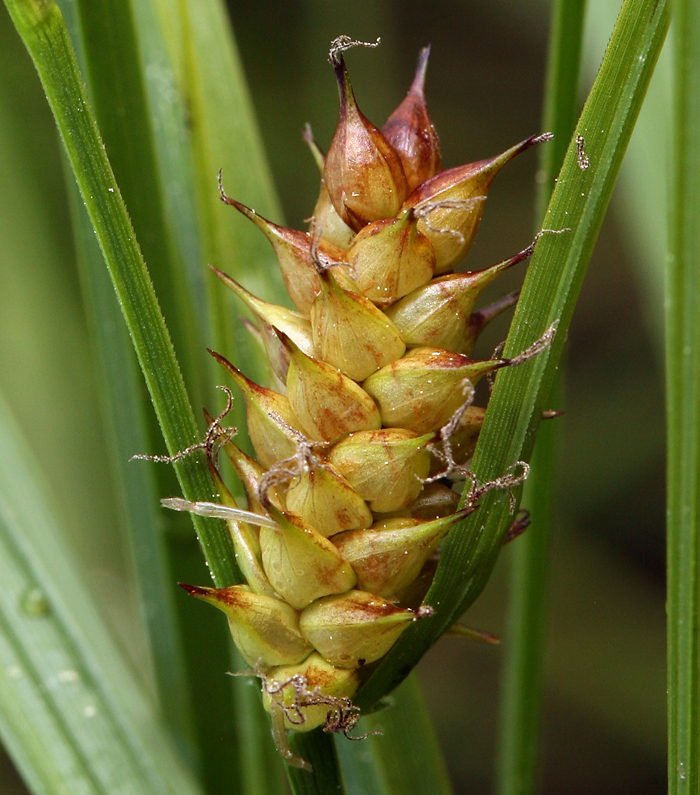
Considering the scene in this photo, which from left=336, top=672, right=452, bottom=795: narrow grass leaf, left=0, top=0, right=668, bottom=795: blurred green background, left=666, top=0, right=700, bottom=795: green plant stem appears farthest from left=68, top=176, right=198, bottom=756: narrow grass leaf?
left=0, top=0, right=668, bottom=795: blurred green background

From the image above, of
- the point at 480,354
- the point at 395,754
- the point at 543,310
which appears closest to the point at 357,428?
the point at 543,310

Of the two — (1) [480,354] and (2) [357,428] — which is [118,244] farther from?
(1) [480,354]

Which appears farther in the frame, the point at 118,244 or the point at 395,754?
the point at 395,754

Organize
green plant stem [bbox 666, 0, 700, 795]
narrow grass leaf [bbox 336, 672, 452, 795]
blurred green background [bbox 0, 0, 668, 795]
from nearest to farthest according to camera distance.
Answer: green plant stem [bbox 666, 0, 700, 795]
narrow grass leaf [bbox 336, 672, 452, 795]
blurred green background [bbox 0, 0, 668, 795]

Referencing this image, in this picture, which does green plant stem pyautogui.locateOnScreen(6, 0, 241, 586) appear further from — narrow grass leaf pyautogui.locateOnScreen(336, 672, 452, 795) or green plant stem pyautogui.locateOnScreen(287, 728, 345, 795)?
→ narrow grass leaf pyautogui.locateOnScreen(336, 672, 452, 795)

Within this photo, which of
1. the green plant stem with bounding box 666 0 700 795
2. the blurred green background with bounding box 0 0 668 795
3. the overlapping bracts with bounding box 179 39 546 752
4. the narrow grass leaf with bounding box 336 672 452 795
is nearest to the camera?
the green plant stem with bounding box 666 0 700 795

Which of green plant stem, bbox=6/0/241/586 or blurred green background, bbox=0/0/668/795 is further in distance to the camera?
blurred green background, bbox=0/0/668/795

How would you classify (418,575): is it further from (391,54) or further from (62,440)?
(391,54)
